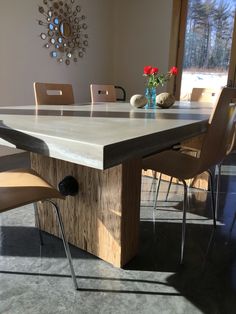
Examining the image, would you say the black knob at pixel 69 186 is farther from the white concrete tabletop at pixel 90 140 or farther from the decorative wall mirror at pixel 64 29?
→ the decorative wall mirror at pixel 64 29

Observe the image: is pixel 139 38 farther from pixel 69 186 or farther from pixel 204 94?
pixel 69 186

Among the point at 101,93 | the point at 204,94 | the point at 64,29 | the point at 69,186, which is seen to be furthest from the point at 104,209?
the point at 64,29

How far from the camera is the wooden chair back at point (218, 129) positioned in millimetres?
1278

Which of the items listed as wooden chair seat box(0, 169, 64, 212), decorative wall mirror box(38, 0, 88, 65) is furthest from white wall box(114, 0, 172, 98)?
wooden chair seat box(0, 169, 64, 212)

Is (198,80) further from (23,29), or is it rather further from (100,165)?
(100,165)

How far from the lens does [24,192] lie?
1097 millimetres

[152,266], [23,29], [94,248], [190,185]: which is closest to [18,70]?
[23,29]

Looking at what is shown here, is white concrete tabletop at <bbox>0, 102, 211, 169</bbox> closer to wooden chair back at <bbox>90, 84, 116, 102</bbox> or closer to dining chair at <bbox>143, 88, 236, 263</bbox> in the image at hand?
dining chair at <bbox>143, 88, 236, 263</bbox>

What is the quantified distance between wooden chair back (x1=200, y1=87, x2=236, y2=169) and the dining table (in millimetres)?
58

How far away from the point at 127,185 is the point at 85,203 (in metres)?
0.26

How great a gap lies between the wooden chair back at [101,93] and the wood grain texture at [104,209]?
1.23m

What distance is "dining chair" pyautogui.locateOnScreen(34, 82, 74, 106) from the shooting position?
6.74ft

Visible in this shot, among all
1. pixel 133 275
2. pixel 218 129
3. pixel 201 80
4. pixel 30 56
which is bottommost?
pixel 133 275

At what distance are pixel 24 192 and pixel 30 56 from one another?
2.77m
